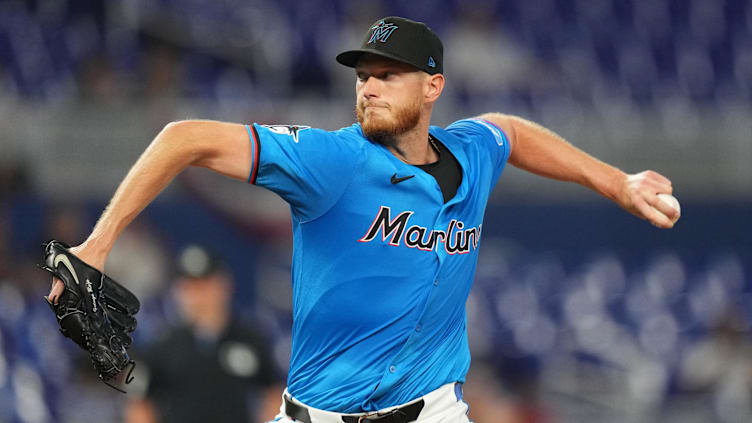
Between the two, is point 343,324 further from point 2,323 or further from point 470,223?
point 2,323

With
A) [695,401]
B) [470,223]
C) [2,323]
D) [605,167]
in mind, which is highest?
[605,167]

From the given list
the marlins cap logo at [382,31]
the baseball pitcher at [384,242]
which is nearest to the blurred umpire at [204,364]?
the baseball pitcher at [384,242]

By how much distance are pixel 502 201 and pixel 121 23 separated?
4.46m

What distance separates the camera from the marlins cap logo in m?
3.89

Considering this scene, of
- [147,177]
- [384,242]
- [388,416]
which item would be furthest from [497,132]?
[147,177]

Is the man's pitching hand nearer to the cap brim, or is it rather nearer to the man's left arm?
the man's left arm

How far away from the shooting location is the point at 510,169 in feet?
36.5

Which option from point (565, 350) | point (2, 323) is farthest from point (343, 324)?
point (565, 350)

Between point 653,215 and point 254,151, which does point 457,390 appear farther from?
point 254,151

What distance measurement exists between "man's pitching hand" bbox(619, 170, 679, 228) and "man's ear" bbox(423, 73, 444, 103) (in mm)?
889

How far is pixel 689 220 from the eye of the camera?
12023 millimetres

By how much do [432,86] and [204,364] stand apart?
108 inches

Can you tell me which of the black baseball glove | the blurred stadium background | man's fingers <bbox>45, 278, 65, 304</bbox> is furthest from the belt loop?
the blurred stadium background

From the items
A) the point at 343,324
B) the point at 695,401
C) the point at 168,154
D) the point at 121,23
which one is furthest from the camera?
the point at 121,23
